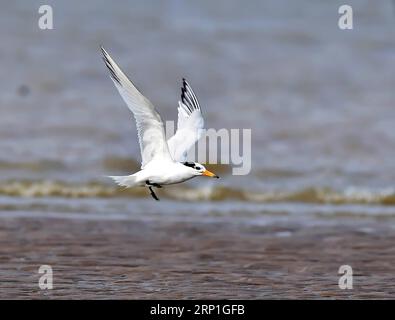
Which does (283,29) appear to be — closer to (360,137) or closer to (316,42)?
(316,42)

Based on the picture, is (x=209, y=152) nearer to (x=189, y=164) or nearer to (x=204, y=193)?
(x=204, y=193)

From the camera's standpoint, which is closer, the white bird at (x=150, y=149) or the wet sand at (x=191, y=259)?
the white bird at (x=150, y=149)

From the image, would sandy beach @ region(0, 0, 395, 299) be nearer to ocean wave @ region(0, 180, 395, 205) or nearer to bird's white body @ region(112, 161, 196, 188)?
ocean wave @ region(0, 180, 395, 205)

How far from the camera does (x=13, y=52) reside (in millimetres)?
18188

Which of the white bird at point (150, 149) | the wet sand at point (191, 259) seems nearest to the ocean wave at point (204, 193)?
the wet sand at point (191, 259)

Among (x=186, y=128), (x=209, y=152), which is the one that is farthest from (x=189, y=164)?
(x=209, y=152)

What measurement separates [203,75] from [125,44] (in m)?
1.81

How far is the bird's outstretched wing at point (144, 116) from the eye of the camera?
803 centimetres

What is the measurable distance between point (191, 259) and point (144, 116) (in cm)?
199

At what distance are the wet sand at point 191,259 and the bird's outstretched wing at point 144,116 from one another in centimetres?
103

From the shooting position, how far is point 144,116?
8117mm

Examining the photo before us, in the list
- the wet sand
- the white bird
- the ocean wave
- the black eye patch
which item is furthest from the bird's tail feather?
the ocean wave

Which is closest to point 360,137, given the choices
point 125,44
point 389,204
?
point 389,204

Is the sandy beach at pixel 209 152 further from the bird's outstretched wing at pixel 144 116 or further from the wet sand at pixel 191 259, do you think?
the bird's outstretched wing at pixel 144 116
